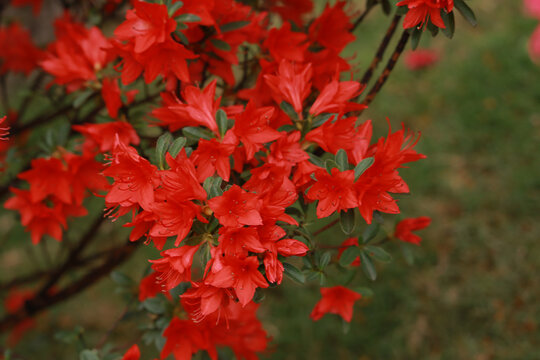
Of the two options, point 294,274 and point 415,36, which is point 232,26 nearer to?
point 415,36

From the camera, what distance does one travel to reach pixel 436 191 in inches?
123

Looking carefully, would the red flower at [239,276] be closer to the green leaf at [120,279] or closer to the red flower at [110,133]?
the red flower at [110,133]

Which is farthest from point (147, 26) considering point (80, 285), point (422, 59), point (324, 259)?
point (422, 59)

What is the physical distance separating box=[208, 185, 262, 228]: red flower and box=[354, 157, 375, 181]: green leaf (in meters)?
0.22

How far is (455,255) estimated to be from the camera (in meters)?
2.82

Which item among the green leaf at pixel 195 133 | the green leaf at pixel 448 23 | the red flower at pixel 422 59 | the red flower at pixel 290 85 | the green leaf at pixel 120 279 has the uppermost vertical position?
the green leaf at pixel 448 23

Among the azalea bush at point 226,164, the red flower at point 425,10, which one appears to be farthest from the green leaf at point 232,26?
the red flower at point 425,10

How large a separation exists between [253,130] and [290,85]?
179mm

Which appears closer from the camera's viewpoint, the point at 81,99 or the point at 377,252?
the point at 377,252

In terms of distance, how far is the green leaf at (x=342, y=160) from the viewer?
1.07m

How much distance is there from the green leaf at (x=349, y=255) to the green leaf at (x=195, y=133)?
0.44m

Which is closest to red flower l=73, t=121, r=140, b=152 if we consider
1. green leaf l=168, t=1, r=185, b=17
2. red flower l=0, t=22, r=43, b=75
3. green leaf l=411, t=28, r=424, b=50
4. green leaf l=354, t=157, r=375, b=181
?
green leaf l=168, t=1, r=185, b=17

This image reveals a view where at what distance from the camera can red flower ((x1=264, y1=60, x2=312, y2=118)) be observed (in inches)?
47.2

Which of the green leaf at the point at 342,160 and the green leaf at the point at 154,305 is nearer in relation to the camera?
the green leaf at the point at 342,160
